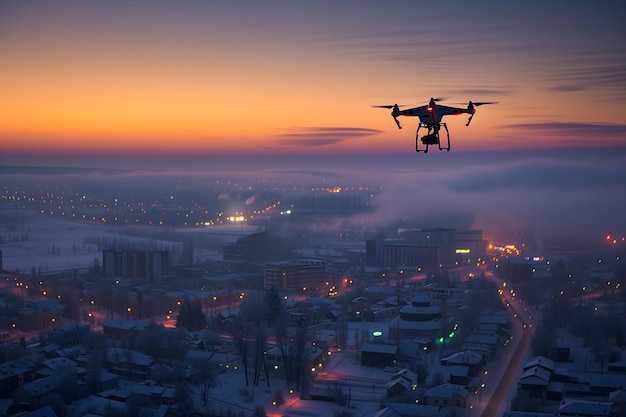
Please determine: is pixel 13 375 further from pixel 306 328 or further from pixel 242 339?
pixel 306 328

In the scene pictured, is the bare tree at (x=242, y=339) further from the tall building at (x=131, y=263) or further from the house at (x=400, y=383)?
the tall building at (x=131, y=263)

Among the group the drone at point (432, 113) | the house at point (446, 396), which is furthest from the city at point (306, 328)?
the drone at point (432, 113)

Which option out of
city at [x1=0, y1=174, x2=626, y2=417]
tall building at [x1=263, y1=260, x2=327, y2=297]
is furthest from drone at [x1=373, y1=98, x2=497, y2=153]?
tall building at [x1=263, y1=260, x2=327, y2=297]

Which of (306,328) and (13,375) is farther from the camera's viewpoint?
(306,328)

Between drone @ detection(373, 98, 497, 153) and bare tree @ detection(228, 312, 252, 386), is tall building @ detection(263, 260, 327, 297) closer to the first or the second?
bare tree @ detection(228, 312, 252, 386)

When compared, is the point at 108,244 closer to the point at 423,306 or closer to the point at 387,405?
the point at 423,306

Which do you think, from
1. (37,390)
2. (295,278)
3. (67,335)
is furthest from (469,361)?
(295,278)
